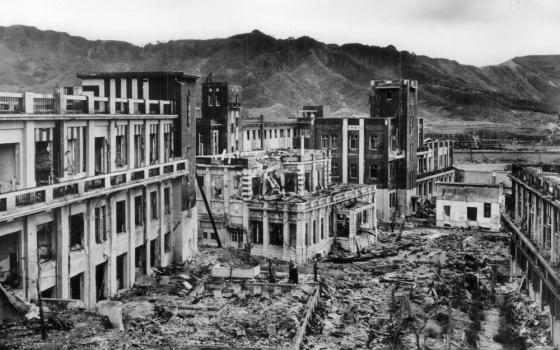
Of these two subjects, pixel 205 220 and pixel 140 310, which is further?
pixel 205 220

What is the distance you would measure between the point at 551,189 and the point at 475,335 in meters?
8.00

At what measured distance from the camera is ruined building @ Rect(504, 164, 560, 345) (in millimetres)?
30469

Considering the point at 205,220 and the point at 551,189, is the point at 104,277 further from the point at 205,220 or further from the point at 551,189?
the point at 551,189

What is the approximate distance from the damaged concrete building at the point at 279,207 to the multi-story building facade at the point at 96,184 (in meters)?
5.44

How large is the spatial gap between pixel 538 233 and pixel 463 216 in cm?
3140

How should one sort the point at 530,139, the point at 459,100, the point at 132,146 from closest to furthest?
the point at 132,146, the point at 530,139, the point at 459,100

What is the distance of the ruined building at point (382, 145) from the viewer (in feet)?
245

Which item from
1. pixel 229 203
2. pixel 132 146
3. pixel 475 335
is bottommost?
pixel 475 335

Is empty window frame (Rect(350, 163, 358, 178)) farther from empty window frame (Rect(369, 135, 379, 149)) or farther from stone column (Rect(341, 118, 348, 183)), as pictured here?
empty window frame (Rect(369, 135, 379, 149))

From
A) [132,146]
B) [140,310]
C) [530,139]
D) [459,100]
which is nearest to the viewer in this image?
[140,310]

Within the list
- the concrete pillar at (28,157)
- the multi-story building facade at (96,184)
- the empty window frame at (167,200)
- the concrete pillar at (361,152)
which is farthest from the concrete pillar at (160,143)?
the concrete pillar at (361,152)

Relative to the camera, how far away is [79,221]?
34188mm

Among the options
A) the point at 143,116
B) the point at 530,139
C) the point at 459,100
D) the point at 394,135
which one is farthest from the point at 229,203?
the point at 459,100

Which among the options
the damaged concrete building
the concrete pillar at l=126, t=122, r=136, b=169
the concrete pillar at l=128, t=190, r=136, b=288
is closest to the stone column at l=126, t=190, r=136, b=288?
the concrete pillar at l=128, t=190, r=136, b=288
